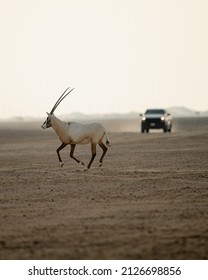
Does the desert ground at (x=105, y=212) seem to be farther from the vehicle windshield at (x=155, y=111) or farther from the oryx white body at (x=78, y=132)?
the vehicle windshield at (x=155, y=111)

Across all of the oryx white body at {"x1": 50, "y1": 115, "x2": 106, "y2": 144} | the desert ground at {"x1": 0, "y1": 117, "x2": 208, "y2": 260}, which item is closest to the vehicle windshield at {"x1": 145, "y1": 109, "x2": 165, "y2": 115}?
the desert ground at {"x1": 0, "y1": 117, "x2": 208, "y2": 260}

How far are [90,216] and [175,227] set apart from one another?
65.7 inches

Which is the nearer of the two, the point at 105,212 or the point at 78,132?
the point at 105,212

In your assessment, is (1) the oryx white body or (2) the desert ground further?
(1) the oryx white body

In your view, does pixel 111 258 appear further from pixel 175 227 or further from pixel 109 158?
pixel 109 158

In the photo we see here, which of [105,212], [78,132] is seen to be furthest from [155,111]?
[105,212]

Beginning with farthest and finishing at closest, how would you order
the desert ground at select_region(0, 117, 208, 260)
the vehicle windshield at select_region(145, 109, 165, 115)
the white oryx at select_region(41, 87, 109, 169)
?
the vehicle windshield at select_region(145, 109, 165, 115) < the white oryx at select_region(41, 87, 109, 169) < the desert ground at select_region(0, 117, 208, 260)

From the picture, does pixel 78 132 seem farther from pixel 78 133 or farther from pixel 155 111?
pixel 155 111

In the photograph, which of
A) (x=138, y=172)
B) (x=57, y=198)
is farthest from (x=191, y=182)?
(x=57, y=198)

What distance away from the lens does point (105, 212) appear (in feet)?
35.8

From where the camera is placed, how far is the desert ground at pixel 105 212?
26.4 feet

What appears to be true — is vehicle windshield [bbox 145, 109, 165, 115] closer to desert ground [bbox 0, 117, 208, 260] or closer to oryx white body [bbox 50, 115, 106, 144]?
desert ground [bbox 0, 117, 208, 260]

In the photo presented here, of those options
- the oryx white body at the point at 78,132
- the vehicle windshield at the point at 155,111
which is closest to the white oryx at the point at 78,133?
the oryx white body at the point at 78,132

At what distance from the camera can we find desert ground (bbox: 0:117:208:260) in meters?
8.05
